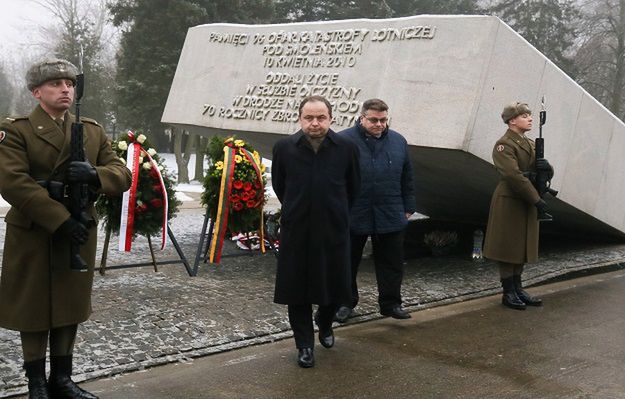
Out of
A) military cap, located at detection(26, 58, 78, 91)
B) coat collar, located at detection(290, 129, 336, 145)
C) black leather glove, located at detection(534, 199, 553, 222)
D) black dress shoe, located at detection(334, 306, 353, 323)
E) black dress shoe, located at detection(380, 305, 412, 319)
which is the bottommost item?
black dress shoe, located at detection(334, 306, 353, 323)

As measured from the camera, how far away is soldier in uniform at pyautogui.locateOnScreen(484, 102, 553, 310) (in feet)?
19.9

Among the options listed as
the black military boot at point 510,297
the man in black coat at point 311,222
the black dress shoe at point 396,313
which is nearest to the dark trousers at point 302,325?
the man in black coat at point 311,222

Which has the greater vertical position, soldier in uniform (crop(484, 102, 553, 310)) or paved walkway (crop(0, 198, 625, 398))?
soldier in uniform (crop(484, 102, 553, 310))

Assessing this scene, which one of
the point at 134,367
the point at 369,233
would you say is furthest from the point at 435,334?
the point at 134,367

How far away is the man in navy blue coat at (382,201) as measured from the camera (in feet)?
17.9

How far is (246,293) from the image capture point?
21.1ft

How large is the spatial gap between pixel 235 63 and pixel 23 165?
619cm

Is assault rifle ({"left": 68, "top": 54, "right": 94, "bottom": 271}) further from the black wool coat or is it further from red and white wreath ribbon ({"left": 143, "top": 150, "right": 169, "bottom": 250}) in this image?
red and white wreath ribbon ({"left": 143, "top": 150, "right": 169, "bottom": 250})

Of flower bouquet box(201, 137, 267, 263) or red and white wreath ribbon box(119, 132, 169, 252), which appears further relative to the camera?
flower bouquet box(201, 137, 267, 263)

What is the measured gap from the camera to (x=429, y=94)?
23.4ft

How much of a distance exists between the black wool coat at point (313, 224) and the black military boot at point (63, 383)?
4.45ft

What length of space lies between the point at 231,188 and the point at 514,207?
2.99 metres

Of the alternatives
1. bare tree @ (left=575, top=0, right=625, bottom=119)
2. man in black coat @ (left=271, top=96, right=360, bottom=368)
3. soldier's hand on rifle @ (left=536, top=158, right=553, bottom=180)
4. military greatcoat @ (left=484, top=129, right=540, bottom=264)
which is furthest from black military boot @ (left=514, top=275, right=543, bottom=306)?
bare tree @ (left=575, top=0, right=625, bottom=119)

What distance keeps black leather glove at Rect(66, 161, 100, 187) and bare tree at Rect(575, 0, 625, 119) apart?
90.5ft
